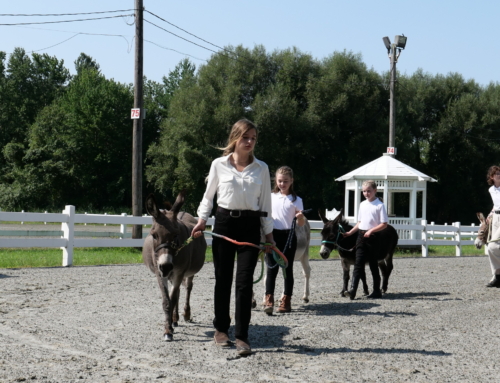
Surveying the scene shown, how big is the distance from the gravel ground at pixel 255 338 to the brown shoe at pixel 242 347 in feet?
0.18

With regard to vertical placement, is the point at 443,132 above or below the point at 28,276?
above

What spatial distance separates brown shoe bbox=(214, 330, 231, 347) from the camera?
18.8 feet

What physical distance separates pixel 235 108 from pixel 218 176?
1430 inches

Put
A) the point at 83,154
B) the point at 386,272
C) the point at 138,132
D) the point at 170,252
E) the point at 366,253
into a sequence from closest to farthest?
the point at 170,252 < the point at 366,253 < the point at 386,272 < the point at 138,132 < the point at 83,154

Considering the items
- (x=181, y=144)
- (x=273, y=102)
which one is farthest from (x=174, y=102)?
(x=273, y=102)

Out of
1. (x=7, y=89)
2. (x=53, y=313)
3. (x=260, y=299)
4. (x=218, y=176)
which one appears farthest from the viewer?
(x=7, y=89)

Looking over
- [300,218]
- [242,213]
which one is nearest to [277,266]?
[300,218]

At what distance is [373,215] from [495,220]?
2.99 m

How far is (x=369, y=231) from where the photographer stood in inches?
372

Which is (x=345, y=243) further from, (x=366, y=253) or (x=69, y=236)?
(x=69, y=236)

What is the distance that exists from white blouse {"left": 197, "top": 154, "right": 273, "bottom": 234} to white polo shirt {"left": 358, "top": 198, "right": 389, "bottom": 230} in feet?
13.6

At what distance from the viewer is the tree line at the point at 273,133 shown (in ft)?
138

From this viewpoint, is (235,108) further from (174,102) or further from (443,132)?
(443,132)

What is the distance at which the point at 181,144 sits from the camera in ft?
136
